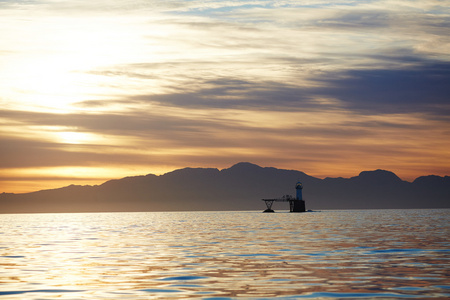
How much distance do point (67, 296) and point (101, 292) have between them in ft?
4.01

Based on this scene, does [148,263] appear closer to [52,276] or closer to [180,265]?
[180,265]

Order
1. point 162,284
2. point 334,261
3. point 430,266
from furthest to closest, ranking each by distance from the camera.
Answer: point 334,261
point 430,266
point 162,284

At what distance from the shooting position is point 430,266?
29.7 meters

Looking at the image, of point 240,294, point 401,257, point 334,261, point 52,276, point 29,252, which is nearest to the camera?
point 240,294

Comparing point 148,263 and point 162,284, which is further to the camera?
point 148,263

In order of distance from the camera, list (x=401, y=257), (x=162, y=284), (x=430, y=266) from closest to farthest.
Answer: (x=162, y=284), (x=430, y=266), (x=401, y=257)

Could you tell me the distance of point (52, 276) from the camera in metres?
26.9

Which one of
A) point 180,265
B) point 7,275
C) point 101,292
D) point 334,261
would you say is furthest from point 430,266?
point 7,275

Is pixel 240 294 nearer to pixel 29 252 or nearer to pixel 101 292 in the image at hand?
pixel 101 292

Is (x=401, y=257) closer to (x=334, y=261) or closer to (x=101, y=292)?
(x=334, y=261)

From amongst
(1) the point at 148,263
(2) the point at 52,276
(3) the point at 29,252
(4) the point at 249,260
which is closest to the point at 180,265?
(1) the point at 148,263

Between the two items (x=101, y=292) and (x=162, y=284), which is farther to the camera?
(x=162, y=284)

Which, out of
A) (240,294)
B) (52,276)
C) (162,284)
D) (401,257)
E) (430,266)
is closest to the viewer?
(240,294)

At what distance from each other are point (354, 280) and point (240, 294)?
5704mm
